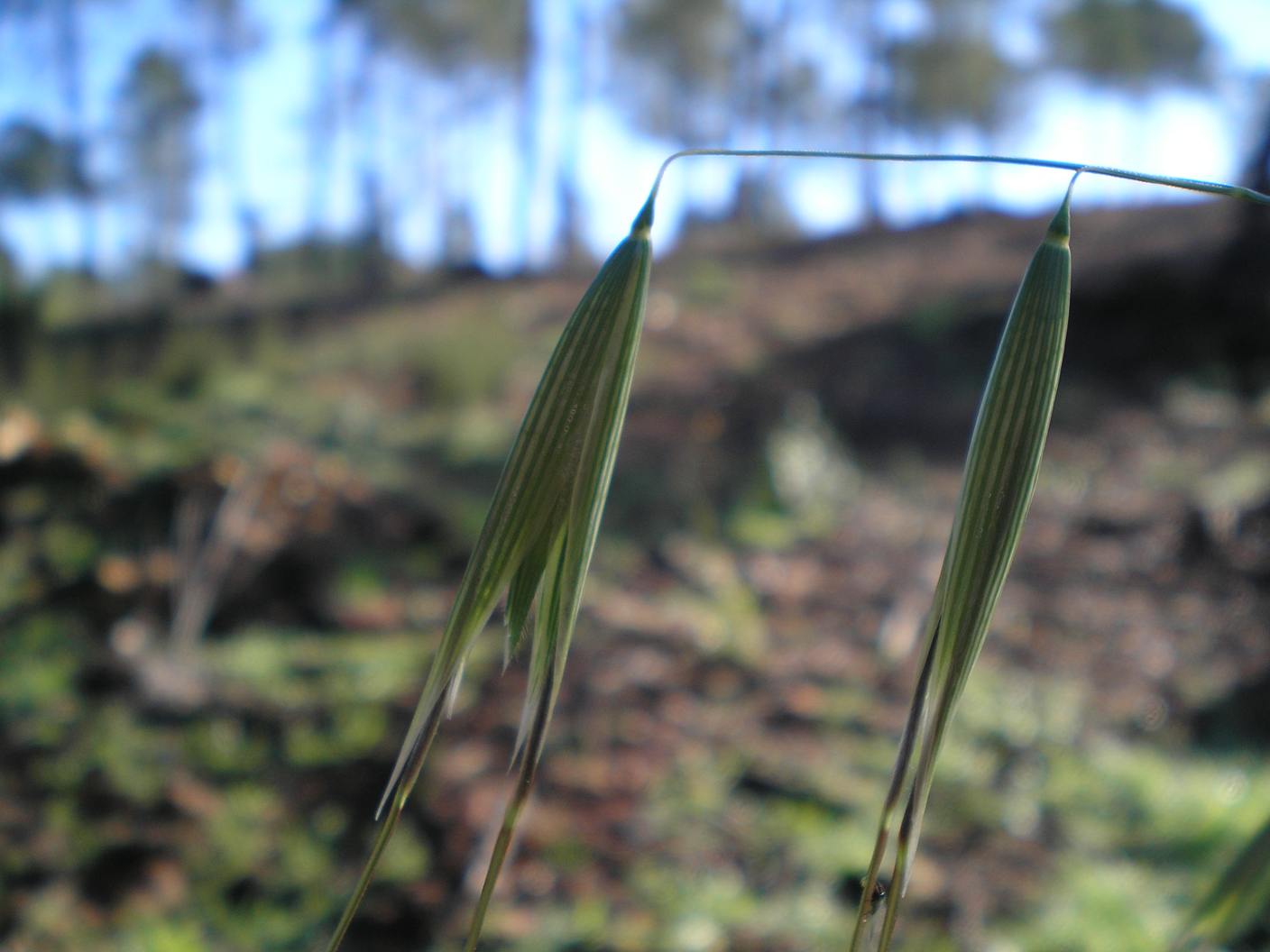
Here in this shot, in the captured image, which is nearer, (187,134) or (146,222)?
(187,134)

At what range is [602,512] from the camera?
0.49 m

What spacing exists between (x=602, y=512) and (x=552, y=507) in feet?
0.13

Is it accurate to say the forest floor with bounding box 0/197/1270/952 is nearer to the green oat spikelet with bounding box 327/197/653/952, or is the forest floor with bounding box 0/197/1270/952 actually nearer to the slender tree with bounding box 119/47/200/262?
the green oat spikelet with bounding box 327/197/653/952

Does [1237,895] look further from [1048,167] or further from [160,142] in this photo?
[160,142]

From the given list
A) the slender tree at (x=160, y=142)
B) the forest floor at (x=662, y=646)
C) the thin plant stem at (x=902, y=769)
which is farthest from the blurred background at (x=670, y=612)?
the slender tree at (x=160, y=142)

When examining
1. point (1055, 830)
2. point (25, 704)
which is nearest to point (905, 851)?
point (1055, 830)

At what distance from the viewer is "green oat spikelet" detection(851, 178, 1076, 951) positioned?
1.57 ft

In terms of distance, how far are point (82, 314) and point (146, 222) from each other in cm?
1219

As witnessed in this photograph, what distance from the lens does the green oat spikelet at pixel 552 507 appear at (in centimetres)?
49

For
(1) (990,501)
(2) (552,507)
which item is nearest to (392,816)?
(2) (552,507)

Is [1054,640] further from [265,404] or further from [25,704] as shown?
[265,404]

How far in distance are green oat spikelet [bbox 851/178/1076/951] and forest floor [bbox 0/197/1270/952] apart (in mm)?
1565

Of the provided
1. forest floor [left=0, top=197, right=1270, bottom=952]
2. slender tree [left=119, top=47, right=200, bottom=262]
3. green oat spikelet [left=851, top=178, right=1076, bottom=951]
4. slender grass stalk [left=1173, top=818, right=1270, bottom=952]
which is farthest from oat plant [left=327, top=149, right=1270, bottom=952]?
slender tree [left=119, top=47, right=200, bottom=262]

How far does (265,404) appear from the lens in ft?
16.0
